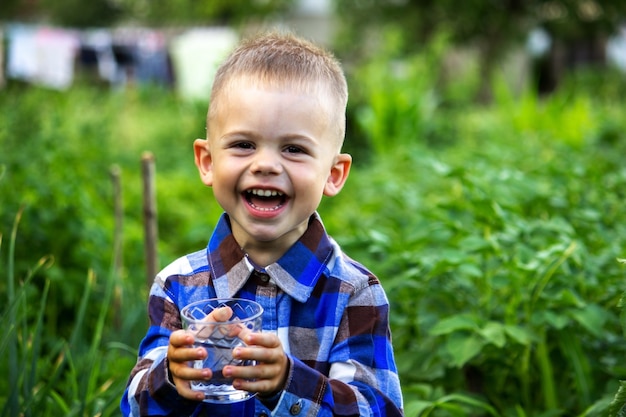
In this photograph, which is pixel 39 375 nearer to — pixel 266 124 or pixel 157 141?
pixel 266 124

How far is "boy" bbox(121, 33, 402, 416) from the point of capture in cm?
172

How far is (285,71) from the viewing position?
1.75 meters

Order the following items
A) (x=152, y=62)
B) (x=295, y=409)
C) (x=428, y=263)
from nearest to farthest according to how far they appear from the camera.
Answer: (x=295, y=409) < (x=428, y=263) < (x=152, y=62)

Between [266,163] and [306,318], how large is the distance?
33 cm

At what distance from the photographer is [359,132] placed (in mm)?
9828

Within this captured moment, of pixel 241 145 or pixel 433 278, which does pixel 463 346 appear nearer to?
pixel 433 278

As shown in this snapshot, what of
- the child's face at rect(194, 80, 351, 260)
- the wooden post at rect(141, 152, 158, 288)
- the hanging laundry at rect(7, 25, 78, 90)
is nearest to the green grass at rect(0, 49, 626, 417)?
the wooden post at rect(141, 152, 158, 288)

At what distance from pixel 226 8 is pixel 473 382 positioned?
24.7 meters

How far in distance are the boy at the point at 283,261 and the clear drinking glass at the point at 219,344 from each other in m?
0.07

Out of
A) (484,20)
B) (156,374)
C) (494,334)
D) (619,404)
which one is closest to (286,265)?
(156,374)

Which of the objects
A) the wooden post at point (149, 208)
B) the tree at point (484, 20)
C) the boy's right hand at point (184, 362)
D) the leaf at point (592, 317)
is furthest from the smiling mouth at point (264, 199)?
the tree at point (484, 20)

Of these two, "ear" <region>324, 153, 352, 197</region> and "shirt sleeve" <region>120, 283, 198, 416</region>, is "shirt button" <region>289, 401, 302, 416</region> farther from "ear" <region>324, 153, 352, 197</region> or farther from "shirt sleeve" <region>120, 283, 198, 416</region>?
"ear" <region>324, 153, 352, 197</region>

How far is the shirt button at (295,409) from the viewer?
1632mm

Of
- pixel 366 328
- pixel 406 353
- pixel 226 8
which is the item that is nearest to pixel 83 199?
pixel 406 353
